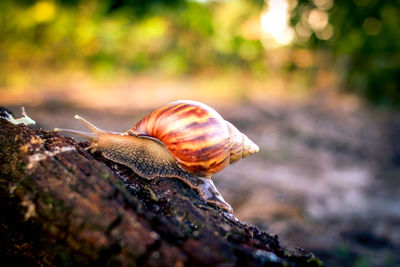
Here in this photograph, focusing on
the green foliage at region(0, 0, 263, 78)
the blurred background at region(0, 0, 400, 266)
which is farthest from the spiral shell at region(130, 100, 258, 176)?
the green foliage at region(0, 0, 263, 78)

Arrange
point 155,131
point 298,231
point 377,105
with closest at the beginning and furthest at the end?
1. point 155,131
2. point 298,231
3. point 377,105

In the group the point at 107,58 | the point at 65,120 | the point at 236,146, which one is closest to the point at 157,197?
the point at 236,146

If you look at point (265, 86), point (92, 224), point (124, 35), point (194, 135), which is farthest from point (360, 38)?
point (92, 224)

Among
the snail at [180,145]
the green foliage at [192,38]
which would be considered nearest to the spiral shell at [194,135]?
the snail at [180,145]

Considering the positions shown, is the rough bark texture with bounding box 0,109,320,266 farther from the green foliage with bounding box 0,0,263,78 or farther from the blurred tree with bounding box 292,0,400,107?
the blurred tree with bounding box 292,0,400,107

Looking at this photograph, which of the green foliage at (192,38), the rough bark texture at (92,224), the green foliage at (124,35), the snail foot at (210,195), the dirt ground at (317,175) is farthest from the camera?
the green foliage at (192,38)

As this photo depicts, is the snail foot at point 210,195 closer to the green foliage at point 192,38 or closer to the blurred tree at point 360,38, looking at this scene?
the green foliage at point 192,38

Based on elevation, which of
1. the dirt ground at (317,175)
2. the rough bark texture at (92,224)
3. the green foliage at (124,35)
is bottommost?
the rough bark texture at (92,224)

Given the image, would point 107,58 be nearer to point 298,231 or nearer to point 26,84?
point 26,84
